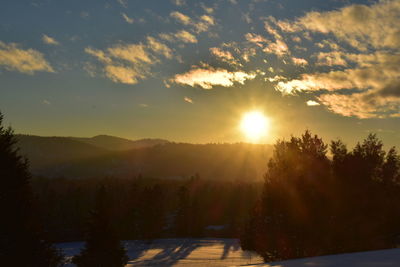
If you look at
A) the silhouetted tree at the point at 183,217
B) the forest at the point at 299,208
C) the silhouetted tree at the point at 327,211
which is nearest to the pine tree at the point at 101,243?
the forest at the point at 299,208

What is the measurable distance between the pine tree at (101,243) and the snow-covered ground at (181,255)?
866 inches

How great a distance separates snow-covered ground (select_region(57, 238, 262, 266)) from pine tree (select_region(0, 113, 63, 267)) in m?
29.5

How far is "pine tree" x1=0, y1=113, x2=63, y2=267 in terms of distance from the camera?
17.8m

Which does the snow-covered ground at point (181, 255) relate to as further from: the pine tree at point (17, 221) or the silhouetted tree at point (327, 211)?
the pine tree at point (17, 221)

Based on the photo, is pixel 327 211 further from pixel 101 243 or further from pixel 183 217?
pixel 183 217

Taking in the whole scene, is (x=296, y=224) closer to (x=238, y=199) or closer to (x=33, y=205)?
(x=33, y=205)

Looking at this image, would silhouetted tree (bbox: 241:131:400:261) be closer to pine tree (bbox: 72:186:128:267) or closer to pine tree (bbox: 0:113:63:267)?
→ pine tree (bbox: 72:186:128:267)

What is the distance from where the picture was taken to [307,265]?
652 centimetres

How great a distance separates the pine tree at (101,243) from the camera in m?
24.8

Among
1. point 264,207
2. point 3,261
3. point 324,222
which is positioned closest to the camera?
point 3,261

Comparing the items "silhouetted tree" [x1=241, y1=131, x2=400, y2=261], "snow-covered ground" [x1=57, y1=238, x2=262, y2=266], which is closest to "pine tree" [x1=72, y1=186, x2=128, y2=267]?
"silhouetted tree" [x1=241, y1=131, x2=400, y2=261]

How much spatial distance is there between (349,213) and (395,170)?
541 cm

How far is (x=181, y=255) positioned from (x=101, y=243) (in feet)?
113

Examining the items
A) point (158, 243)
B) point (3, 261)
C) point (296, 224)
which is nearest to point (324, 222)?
point (296, 224)
